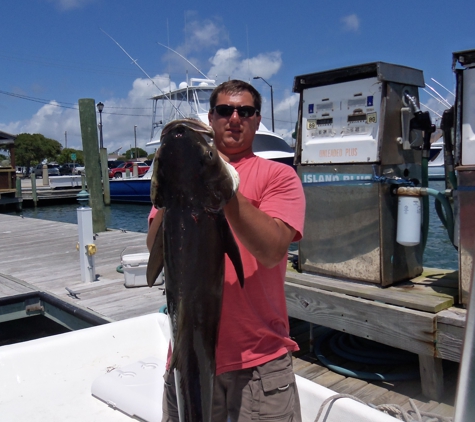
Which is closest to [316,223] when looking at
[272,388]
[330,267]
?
[330,267]

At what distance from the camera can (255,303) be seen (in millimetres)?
2014

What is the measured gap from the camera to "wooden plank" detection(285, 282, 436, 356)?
136 inches

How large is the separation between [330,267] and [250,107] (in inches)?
102

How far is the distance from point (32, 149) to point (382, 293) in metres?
77.5

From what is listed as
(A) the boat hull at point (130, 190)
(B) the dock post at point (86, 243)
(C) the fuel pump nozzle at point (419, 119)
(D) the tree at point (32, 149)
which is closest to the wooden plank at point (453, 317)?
(C) the fuel pump nozzle at point (419, 119)

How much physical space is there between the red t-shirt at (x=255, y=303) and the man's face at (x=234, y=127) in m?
0.17

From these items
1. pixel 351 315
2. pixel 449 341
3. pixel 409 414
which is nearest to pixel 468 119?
pixel 449 341

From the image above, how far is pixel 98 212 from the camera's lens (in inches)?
460

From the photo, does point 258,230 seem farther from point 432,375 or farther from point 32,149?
point 32,149

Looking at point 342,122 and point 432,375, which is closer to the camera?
point 432,375

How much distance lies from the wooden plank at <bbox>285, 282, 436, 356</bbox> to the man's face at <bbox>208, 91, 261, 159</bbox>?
2084 millimetres

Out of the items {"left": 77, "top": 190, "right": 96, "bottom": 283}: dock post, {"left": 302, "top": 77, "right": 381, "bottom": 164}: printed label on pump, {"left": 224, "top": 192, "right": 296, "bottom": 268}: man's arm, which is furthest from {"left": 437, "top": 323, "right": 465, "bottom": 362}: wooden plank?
{"left": 77, "top": 190, "right": 96, "bottom": 283}: dock post

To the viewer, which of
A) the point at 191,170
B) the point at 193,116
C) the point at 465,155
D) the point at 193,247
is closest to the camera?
the point at 191,170

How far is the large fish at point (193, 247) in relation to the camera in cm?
156
